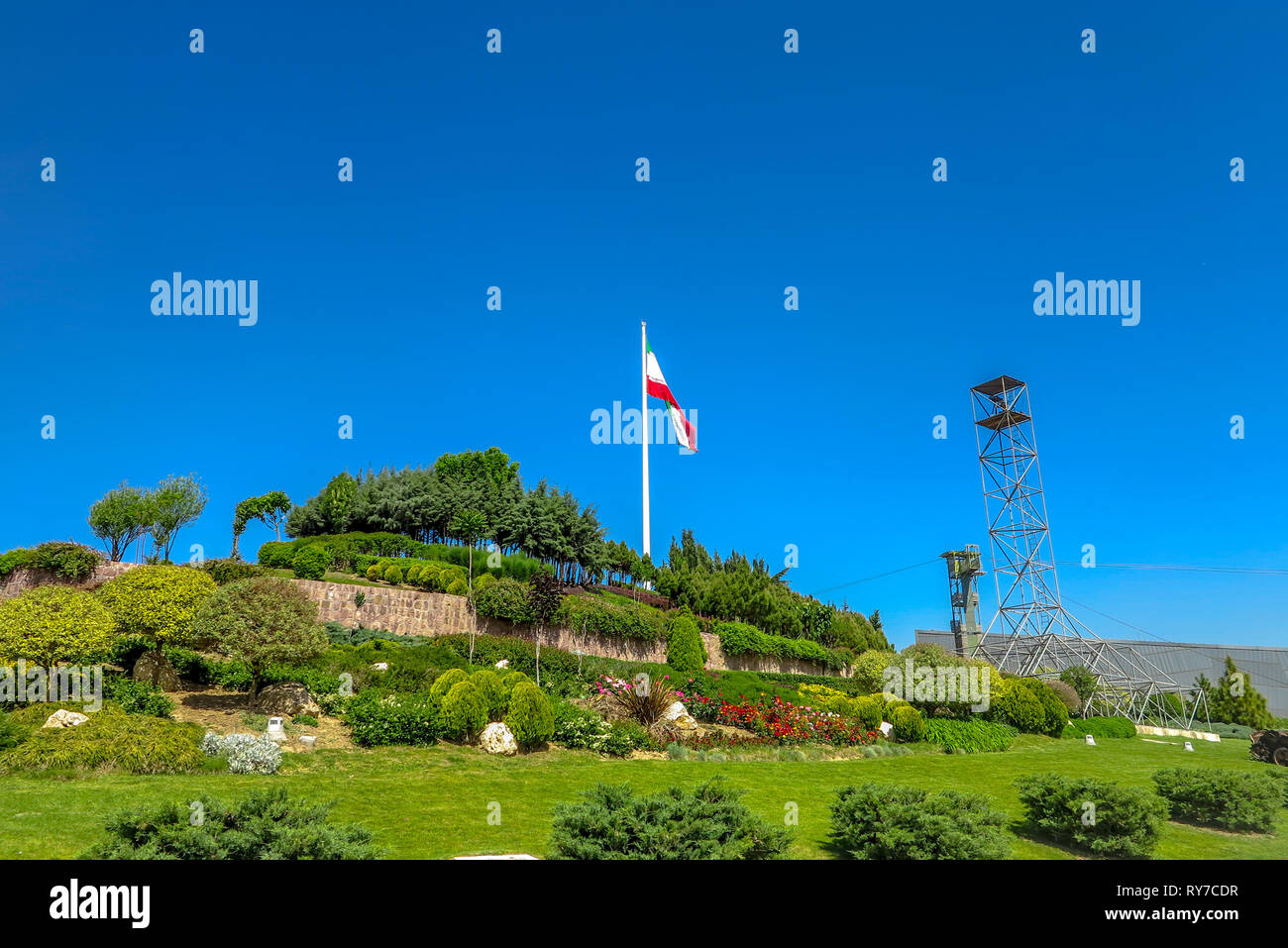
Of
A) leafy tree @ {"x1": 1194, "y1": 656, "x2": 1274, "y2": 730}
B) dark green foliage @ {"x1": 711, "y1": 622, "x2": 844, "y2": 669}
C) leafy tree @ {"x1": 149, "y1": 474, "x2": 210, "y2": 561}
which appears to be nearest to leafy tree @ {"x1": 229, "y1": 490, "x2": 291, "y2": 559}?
leafy tree @ {"x1": 149, "y1": 474, "x2": 210, "y2": 561}

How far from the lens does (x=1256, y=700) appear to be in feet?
105

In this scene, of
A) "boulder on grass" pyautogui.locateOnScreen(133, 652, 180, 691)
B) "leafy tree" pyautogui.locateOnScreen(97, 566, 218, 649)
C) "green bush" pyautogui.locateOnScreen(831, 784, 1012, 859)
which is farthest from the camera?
"boulder on grass" pyautogui.locateOnScreen(133, 652, 180, 691)

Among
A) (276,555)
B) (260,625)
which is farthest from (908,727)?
(276,555)

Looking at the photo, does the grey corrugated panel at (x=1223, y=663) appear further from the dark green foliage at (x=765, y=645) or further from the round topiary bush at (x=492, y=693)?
the round topiary bush at (x=492, y=693)

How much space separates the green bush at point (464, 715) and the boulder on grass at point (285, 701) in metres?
3.01

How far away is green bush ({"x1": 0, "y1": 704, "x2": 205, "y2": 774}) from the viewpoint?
32.7 feet

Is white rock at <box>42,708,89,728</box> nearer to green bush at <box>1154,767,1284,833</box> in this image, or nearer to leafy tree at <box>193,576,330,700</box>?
leafy tree at <box>193,576,330,700</box>

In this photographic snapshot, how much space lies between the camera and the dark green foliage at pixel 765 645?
104ft

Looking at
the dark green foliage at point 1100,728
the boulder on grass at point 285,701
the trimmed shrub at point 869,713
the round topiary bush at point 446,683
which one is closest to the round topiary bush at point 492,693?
the round topiary bush at point 446,683

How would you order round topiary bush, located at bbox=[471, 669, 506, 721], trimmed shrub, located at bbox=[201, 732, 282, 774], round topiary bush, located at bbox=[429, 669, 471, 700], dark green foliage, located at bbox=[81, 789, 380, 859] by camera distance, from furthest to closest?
round topiary bush, located at bbox=[429, 669, 471, 700] → round topiary bush, located at bbox=[471, 669, 506, 721] → trimmed shrub, located at bbox=[201, 732, 282, 774] → dark green foliage, located at bbox=[81, 789, 380, 859]

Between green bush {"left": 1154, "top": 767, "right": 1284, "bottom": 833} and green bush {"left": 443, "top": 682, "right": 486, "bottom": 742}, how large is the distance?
10794 mm

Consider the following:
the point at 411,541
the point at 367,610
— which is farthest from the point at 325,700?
the point at 411,541
